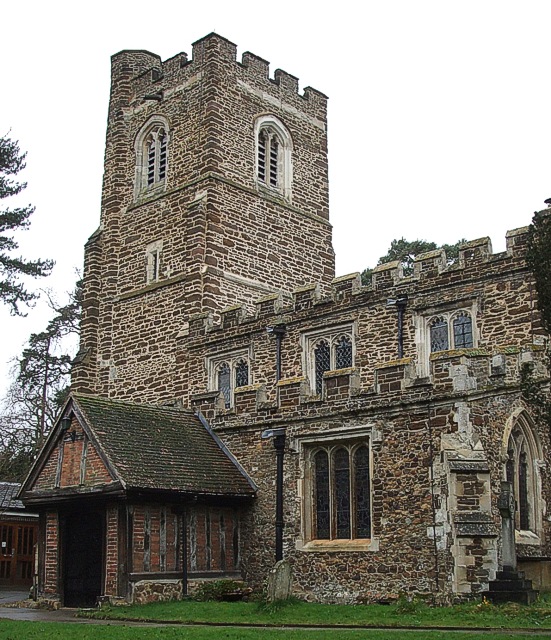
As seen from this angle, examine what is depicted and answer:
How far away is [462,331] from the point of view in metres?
21.2

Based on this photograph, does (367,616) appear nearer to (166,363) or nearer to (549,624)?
(549,624)

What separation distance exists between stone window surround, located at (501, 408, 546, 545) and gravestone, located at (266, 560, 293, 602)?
15.0 feet

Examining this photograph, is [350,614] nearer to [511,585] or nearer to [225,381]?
[511,585]

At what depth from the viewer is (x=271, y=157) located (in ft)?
103

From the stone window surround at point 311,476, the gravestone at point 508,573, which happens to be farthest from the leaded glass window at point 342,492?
the gravestone at point 508,573

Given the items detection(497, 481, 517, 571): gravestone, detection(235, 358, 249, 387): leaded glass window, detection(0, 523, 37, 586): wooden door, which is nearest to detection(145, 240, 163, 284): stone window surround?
detection(235, 358, 249, 387): leaded glass window

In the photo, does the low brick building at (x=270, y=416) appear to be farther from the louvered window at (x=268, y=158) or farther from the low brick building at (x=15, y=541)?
the low brick building at (x=15, y=541)

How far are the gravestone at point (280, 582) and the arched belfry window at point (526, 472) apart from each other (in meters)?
4.61

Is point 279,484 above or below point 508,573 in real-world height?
above

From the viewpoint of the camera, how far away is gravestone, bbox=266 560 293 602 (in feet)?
57.8

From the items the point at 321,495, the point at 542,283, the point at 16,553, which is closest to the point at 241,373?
the point at 321,495

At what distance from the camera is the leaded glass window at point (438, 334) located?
70.4ft

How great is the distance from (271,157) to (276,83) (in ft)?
9.31

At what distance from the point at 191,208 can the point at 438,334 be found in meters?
10.0
